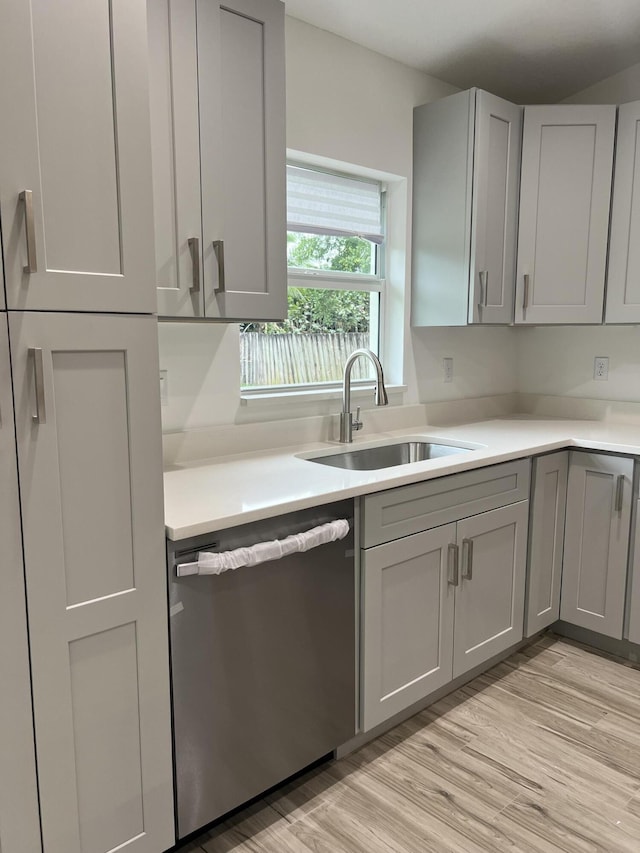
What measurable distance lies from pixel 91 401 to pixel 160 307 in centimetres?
46

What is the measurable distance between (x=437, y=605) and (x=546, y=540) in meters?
0.72

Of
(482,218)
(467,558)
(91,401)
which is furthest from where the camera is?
(482,218)

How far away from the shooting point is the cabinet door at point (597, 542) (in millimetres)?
2504

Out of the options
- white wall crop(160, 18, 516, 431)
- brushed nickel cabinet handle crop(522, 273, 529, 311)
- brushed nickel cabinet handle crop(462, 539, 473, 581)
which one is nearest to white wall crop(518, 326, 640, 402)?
white wall crop(160, 18, 516, 431)

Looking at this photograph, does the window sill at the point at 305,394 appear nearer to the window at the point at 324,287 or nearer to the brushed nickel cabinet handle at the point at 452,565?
the window at the point at 324,287

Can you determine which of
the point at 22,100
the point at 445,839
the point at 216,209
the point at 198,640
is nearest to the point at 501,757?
the point at 445,839

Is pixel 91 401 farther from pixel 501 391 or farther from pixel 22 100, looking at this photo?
pixel 501 391

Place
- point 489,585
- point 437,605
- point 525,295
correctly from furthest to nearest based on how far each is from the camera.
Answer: point 525,295
point 489,585
point 437,605

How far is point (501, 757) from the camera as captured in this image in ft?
6.59

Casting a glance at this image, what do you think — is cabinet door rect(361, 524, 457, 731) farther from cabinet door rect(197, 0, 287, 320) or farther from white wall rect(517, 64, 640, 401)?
white wall rect(517, 64, 640, 401)

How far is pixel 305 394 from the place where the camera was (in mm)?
2441

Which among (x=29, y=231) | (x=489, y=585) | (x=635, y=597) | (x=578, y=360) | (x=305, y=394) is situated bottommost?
(x=635, y=597)

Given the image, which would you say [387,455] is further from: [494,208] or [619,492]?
[494,208]

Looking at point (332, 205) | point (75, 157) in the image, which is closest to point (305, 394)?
point (332, 205)
